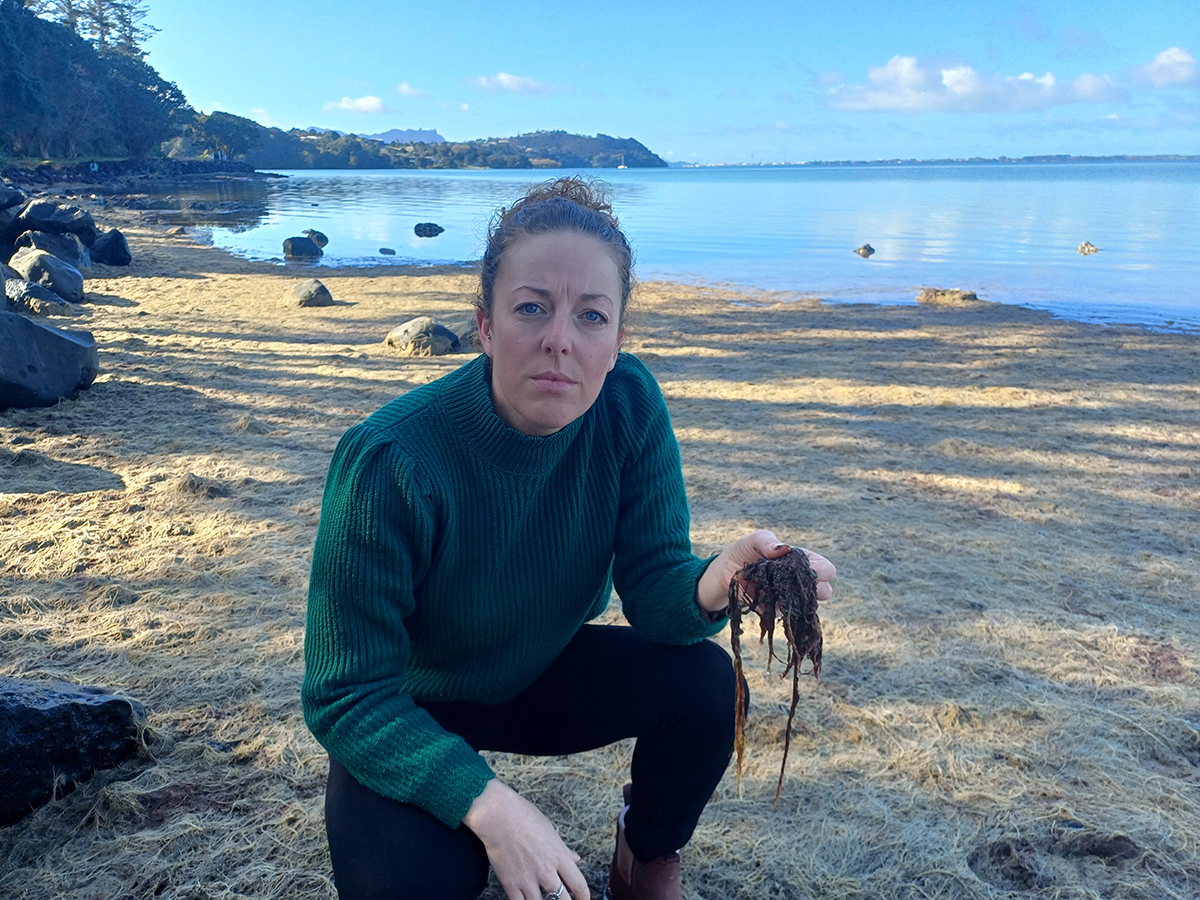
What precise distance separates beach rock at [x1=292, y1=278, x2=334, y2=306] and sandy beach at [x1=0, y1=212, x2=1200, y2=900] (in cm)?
387

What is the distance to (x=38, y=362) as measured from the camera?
642 centimetres

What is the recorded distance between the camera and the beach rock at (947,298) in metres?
13.5

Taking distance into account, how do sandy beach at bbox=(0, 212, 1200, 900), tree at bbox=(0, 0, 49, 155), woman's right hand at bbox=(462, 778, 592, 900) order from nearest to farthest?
1. woman's right hand at bbox=(462, 778, 592, 900)
2. sandy beach at bbox=(0, 212, 1200, 900)
3. tree at bbox=(0, 0, 49, 155)

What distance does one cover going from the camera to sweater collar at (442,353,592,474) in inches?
76.4

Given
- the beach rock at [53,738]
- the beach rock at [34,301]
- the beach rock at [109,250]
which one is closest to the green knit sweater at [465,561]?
the beach rock at [53,738]

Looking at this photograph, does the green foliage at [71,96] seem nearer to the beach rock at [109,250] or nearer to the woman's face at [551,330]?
the beach rock at [109,250]

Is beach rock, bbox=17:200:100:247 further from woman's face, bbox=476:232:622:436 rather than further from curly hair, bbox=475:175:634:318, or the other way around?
woman's face, bbox=476:232:622:436

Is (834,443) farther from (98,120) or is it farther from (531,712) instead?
(98,120)

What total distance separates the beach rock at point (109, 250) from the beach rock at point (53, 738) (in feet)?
51.2

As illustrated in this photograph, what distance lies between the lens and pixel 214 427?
21.1 ft

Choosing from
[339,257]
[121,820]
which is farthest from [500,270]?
[339,257]

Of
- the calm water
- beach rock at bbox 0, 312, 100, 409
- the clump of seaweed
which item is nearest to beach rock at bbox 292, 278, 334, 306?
the calm water

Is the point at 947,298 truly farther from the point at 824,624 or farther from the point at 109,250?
the point at 109,250

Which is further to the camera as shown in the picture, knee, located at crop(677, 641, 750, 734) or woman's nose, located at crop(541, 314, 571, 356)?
knee, located at crop(677, 641, 750, 734)
